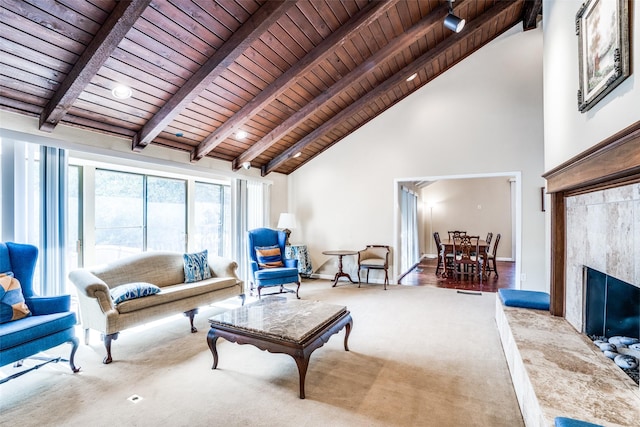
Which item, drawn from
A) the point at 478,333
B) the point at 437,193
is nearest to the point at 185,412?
the point at 478,333

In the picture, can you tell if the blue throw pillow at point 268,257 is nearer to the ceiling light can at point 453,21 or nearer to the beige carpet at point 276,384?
the beige carpet at point 276,384

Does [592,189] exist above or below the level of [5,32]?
below

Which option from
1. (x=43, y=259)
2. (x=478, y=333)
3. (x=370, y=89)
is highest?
(x=370, y=89)

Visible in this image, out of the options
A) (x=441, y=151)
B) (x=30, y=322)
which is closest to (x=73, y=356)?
(x=30, y=322)

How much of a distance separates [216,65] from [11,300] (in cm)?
274

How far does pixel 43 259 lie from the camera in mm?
3195

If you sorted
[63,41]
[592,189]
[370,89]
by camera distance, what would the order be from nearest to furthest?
1. [592,189]
2. [63,41]
3. [370,89]

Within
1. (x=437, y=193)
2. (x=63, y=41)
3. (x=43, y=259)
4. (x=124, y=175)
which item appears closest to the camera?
(x=63, y=41)

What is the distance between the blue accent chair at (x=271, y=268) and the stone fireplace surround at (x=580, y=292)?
3.05 m

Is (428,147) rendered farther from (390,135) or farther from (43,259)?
(43,259)

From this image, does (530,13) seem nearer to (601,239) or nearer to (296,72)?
(296,72)

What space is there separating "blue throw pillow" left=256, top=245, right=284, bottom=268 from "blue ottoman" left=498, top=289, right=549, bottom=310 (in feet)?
10.7

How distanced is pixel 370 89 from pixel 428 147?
159cm

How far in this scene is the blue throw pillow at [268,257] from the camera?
5.20 m
